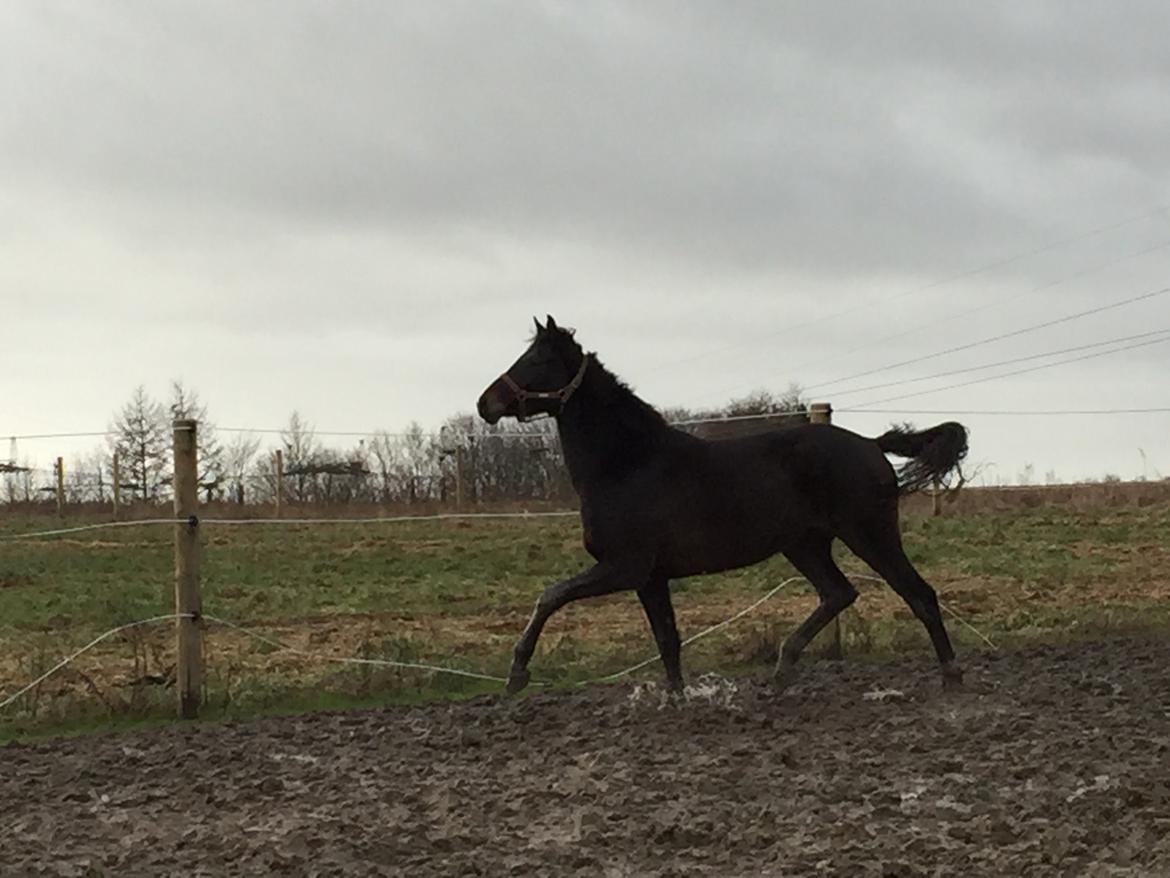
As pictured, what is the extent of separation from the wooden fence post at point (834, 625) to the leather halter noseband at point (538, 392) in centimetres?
245

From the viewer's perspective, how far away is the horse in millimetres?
6719

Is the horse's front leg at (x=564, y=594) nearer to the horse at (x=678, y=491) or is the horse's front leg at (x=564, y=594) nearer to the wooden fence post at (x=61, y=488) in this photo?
the horse at (x=678, y=491)

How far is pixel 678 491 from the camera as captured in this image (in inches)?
270

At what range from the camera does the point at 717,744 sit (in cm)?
573

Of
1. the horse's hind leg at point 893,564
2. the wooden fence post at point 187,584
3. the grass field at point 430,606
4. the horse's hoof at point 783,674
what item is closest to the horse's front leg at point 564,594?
the horse's hoof at point 783,674

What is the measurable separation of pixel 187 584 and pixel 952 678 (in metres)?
4.22

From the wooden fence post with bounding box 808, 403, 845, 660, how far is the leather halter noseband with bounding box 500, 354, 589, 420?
245cm

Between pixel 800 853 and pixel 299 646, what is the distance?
6811 millimetres

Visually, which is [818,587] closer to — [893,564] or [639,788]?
[893,564]

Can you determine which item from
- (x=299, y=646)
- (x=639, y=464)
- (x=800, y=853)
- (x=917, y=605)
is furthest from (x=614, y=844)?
(x=299, y=646)

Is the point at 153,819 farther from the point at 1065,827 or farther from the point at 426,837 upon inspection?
the point at 1065,827

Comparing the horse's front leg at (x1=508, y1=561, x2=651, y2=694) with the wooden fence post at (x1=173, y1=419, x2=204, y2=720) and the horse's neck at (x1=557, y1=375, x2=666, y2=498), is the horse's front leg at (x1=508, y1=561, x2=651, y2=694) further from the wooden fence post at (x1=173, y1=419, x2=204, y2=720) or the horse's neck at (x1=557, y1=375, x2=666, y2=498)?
the wooden fence post at (x1=173, y1=419, x2=204, y2=720)

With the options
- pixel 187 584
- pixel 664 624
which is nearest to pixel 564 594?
pixel 664 624

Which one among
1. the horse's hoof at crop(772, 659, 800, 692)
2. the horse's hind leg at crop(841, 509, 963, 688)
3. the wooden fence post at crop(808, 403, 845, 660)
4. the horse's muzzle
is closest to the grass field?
the wooden fence post at crop(808, 403, 845, 660)
